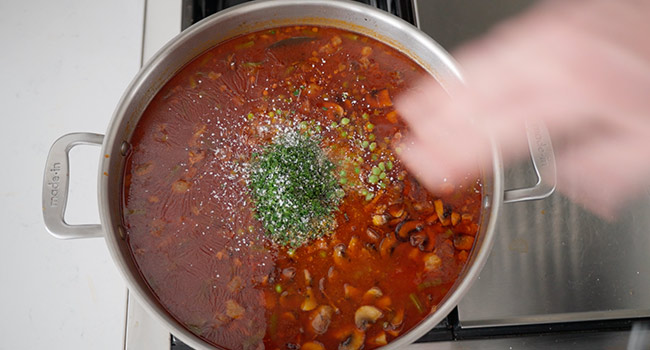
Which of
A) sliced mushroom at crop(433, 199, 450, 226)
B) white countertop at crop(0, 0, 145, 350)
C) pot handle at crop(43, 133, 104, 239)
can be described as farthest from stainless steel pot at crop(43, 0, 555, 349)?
white countertop at crop(0, 0, 145, 350)

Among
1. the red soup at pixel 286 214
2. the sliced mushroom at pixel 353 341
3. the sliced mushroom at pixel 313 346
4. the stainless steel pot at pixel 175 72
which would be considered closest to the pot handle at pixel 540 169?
the stainless steel pot at pixel 175 72

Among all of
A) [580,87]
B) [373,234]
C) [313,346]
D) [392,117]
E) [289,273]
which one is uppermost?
[580,87]

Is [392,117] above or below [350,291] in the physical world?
above

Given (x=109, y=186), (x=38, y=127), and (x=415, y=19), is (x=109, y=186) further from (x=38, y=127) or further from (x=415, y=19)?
(x=415, y=19)

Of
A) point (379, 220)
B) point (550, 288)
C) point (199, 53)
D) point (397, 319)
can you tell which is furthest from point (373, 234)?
point (199, 53)

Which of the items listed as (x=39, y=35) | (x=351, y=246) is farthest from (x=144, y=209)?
(x=39, y=35)

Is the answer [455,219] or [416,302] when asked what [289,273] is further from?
[455,219]

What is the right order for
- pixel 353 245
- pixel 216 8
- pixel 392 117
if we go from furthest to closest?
pixel 216 8 < pixel 392 117 < pixel 353 245
